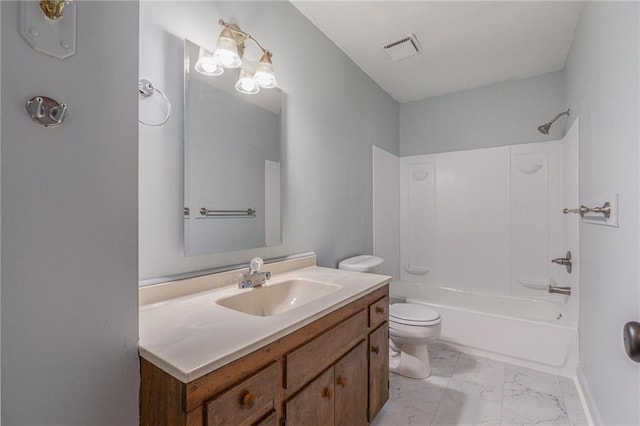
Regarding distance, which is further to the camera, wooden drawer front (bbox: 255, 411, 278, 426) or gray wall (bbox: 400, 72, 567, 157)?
gray wall (bbox: 400, 72, 567, 157)

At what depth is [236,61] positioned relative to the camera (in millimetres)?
1376

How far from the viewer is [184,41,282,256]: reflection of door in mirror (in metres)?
1.29

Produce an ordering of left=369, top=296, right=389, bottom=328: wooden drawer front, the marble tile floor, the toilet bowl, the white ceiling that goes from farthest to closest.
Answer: the toilet bowl, the white ceiling, the marble tile floor, left=369, top=296, right=389, bottom=328: wooden drawer front

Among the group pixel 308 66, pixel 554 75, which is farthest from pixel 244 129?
pixel 554 75

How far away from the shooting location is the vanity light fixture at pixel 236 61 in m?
1.31

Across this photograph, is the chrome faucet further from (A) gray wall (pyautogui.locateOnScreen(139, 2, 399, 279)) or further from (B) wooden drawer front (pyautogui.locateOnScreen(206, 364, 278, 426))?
(B) wooden drawer front (pyautogui.locateOnScreen(206, 364, 278, 426))

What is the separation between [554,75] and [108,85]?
3465mm

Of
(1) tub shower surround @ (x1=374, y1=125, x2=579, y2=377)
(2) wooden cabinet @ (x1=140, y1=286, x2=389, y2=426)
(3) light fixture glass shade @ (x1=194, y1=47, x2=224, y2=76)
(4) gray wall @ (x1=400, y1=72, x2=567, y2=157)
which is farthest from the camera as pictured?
(4) gray wall @ (x1=400, y1=72, x2=567, y2=157)

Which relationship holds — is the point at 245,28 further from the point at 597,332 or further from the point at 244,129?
the point at 597,332

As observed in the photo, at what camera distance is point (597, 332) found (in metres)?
1.57

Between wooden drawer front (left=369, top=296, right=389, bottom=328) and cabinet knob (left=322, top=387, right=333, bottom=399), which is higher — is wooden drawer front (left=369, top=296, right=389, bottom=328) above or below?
above

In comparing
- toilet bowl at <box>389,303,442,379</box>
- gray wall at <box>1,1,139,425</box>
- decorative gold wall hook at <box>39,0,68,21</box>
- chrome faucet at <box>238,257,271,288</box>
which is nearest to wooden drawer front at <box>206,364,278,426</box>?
gray wall at <box>1,1,139,425</box>

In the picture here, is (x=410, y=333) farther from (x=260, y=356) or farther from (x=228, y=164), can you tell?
(x=228, y=164)

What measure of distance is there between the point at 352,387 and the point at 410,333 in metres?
0.87
